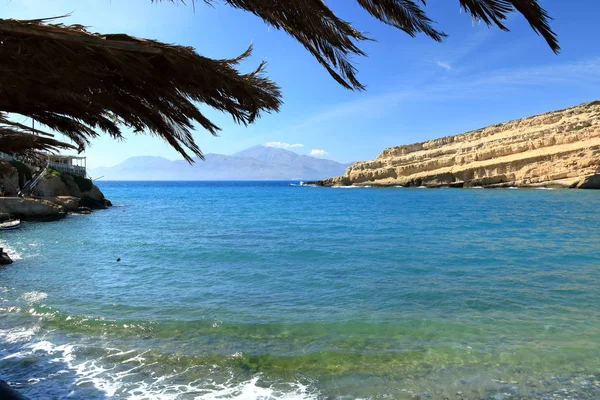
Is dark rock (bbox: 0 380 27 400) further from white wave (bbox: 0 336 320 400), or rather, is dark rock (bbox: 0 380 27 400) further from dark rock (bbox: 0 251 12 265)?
dark rock (bbox: 0 251 12 265)

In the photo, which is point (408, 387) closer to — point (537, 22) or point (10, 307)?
point (537, 22)

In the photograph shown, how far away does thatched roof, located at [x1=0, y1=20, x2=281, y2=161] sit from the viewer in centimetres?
228

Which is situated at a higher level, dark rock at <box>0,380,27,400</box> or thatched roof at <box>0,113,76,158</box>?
thatched roof at <box>0,113,76,158</box>

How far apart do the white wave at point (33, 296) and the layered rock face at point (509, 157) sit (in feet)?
224

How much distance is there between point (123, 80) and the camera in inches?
110

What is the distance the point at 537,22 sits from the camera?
89.2 inches

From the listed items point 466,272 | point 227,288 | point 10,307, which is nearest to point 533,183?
point 466,272

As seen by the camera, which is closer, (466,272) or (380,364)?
(380,364)

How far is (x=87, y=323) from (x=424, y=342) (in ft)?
21.8

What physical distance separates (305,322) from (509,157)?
76652 mm

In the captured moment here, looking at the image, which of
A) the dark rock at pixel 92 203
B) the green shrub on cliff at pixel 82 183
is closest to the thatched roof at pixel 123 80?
the dark rock at pixel 92 203

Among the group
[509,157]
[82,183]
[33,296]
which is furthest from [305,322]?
[509,157]

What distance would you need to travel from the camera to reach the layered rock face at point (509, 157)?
6425 centimetres

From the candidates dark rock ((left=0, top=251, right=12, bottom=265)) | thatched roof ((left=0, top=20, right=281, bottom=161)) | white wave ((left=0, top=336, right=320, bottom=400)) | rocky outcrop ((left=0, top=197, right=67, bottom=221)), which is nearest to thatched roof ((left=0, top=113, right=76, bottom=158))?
thatched roof ((left=0, top=20, right=281, bottom=161))
